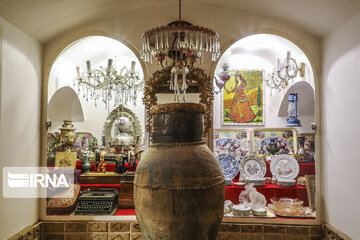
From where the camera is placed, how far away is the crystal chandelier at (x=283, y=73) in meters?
3.30

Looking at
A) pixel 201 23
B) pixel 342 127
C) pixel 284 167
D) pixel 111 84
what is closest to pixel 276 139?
pixel 284 167

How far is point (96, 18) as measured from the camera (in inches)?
116

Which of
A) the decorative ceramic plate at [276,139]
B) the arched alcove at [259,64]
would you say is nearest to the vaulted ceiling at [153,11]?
the arched alcove at [259,64]

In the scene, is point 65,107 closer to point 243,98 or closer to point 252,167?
point 243,98

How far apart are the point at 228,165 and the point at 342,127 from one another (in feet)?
4.54

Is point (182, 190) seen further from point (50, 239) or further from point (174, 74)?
point (50, 239)

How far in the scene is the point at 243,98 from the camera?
13.5 ft

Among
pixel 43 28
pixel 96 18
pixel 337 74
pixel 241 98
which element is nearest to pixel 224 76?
pixel 241 98

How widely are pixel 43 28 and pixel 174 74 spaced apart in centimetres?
149

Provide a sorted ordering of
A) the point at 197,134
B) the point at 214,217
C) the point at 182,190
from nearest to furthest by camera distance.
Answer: the point at 182,190 < the point at 214,217 < the point at 197,134

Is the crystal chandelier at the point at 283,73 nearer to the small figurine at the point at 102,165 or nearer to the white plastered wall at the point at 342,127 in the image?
the white plastered wall at the point at 342,127

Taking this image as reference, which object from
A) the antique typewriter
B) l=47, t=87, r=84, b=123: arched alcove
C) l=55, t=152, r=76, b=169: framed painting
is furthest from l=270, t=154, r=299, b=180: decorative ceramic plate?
l=47, t=87, r=84, b=123: arched alcove

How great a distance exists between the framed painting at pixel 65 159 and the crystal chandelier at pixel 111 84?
1007 millimetres

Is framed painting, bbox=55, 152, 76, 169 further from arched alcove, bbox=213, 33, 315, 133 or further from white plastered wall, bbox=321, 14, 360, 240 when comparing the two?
white plastered wall, bbox=321, 14, 360, 240
